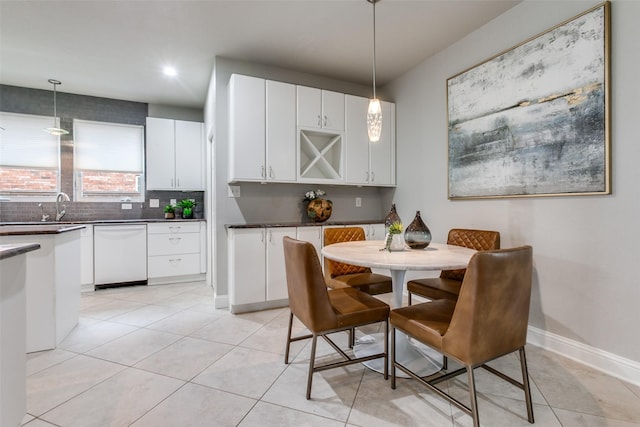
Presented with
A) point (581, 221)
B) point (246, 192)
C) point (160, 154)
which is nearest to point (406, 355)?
point (581, 221)

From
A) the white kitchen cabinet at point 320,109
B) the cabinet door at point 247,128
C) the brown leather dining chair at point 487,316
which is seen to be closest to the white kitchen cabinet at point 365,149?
the white kitchen cabinet at point 320,109

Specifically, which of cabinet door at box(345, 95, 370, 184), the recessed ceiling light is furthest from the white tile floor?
the recessed ceiling light

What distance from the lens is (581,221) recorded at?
6.59ft

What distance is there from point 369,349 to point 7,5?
3858 mm

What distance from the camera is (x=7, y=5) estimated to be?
2314 millimetres

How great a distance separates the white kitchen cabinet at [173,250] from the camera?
13.2ft

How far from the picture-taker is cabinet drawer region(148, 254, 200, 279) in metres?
4.04

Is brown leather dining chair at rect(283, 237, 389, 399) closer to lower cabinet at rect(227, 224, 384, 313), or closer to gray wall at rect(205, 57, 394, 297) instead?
lower cabinet at rect(227, 224, 384, 313)

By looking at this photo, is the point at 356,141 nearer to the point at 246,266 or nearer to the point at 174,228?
the point at 246,266

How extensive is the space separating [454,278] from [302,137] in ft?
7.02

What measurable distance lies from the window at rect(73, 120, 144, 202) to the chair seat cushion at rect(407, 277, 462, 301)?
4170mm

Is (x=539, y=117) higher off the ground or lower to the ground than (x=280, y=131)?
lower

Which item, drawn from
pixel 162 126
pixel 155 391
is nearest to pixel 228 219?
pixel 155 391

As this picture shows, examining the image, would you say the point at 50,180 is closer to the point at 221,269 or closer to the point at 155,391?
the point at 221,269
